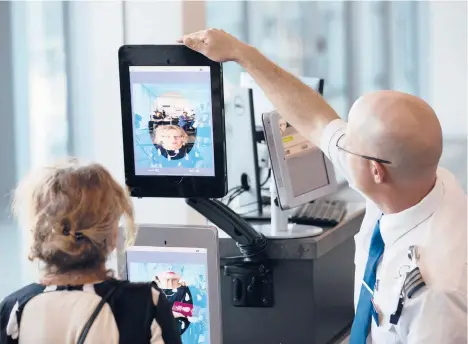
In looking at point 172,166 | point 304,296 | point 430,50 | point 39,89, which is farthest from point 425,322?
point 430,50

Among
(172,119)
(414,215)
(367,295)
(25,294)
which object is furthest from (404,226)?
(25,294)

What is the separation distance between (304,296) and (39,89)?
0.92m

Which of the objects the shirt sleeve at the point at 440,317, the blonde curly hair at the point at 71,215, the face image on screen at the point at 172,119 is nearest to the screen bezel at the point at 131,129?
the face image on screen at the point at 172,119

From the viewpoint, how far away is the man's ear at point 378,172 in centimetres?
153

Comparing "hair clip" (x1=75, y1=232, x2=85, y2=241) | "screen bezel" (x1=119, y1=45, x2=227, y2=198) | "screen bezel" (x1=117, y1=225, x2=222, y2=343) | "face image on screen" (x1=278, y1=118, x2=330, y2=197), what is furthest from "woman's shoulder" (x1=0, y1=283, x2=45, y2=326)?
"face image on screen" (x1=278, y1=118, x2=330, y2=197)

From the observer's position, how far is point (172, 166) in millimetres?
1775

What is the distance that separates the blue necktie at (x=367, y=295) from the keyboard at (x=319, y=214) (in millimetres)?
402

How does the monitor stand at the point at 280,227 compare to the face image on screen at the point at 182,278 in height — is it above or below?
Answer: above

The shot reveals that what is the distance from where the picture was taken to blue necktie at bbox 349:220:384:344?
1605 millimetres

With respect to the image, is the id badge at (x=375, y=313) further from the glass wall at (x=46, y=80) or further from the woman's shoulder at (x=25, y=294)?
the glass wall at (x=46, y=80)

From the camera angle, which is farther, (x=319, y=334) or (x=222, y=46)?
(x=319, y=334)

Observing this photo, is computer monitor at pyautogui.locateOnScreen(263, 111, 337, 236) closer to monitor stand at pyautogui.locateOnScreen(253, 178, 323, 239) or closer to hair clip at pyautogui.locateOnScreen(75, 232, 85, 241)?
monitor stand at pyautogui.locateOnScreen(253, 178, 323, 239)

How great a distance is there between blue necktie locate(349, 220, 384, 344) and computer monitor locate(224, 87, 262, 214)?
0.59 meters

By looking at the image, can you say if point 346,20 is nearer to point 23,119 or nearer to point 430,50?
point 430,50
